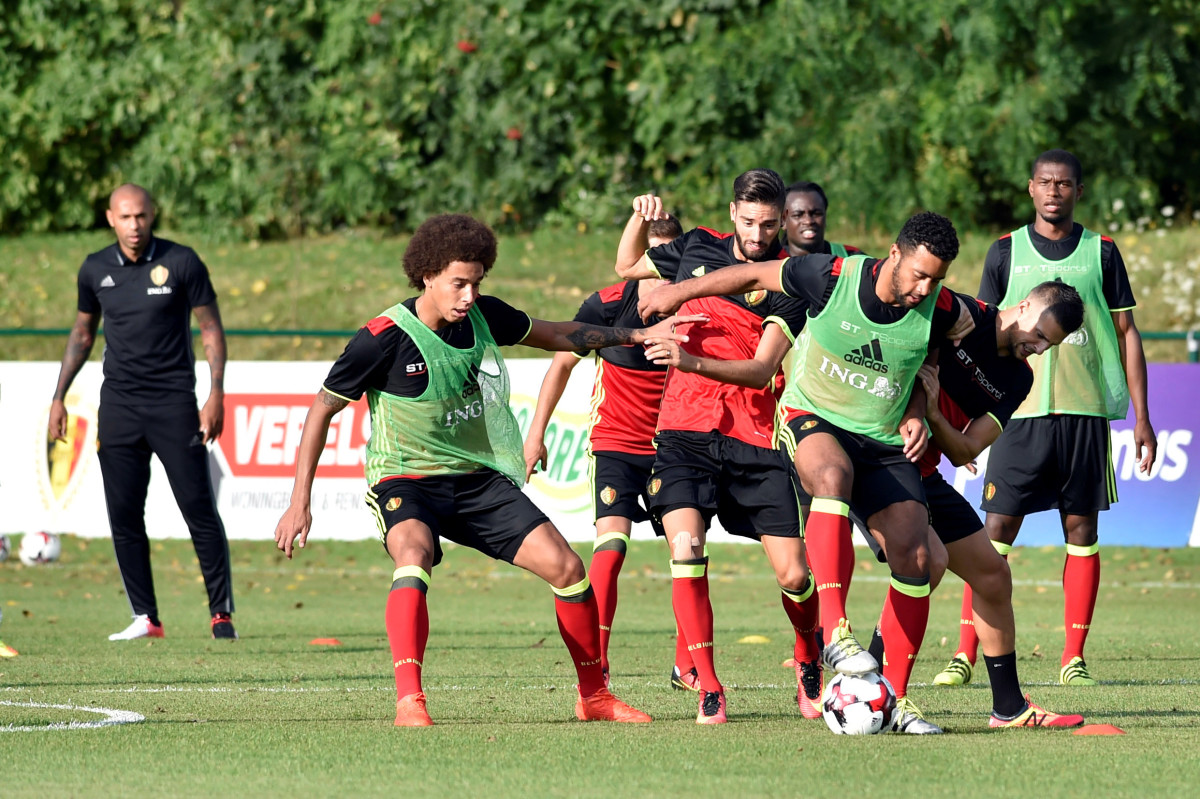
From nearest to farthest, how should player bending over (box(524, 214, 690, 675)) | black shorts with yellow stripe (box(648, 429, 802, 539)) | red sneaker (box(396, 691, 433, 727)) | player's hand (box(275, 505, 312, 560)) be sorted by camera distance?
1. red sneaker (box(396, 691, 433, 727))
2. player's hand (box(275, 505, 312, 560))
3. black shorts with yellow stripe (box(648, 429, 802, 539))
4. player bending over (box(524, 214, 690, 675))

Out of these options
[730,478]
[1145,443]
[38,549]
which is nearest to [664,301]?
[730,478]

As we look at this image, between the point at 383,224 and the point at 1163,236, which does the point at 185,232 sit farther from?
the point at 1163,236

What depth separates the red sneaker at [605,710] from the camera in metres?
6.66

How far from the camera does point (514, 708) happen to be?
7082mm

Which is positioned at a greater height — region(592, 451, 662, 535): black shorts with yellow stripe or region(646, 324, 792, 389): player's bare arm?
region(646, 324, 792, 389): player's bare arm

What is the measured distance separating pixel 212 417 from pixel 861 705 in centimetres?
537

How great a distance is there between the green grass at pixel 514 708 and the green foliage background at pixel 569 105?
30.6ft

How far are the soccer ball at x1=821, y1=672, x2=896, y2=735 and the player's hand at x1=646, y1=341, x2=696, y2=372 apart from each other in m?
1.38

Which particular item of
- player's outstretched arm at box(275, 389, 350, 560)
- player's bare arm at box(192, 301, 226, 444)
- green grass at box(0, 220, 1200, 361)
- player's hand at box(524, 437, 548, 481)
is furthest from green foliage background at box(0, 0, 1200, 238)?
player's outstretched arm at box(275, 389, 350, 560)

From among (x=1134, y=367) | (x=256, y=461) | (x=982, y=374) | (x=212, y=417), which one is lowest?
(x=256, y=461)

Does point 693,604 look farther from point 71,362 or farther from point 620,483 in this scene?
point 71,362

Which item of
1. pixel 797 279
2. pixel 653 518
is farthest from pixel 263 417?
pixel 797 279

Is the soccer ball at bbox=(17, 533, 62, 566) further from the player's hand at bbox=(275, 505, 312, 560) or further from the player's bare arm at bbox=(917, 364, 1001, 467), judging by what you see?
the player's bare arm at bbox=(917, 364, 1001, 467)

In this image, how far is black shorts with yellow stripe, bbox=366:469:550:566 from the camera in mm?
6641
